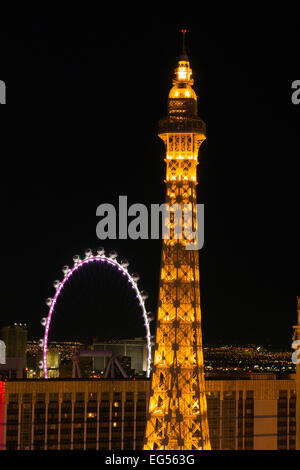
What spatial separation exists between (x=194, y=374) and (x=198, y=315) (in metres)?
4.03

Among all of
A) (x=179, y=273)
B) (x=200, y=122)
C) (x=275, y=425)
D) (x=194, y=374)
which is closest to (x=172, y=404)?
(x=194, y=374)

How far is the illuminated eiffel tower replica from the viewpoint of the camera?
7456cm

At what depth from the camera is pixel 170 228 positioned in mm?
76125

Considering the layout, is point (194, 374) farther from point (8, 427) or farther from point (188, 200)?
point (8, 427)

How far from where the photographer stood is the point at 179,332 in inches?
2926

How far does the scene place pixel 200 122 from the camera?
256ft

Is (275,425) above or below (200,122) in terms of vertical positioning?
below

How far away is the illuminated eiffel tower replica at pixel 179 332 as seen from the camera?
74562 millimetres

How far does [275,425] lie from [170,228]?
80.4m
